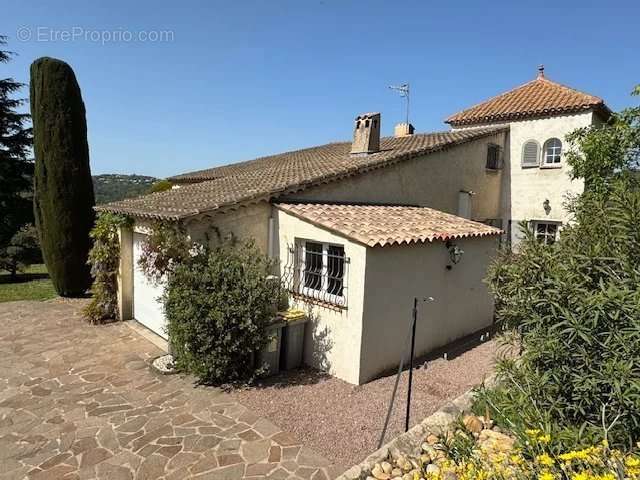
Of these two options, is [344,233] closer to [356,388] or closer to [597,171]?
[356,388]

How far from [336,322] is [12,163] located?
31.5 meters

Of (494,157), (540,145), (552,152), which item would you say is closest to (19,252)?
(494,157)

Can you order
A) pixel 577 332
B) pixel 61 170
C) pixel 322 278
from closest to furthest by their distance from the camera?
1. pixel 577 332
2. pixel 322 278
3. pixel 61 170

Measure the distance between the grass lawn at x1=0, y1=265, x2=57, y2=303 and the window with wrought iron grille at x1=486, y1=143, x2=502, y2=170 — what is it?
2251cm

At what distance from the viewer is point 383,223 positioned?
10.9 m

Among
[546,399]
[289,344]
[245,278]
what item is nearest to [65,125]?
[245,278]

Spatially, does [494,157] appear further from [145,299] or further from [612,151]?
[145,299]

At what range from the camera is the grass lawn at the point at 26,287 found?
Answer: 18422 millimetres

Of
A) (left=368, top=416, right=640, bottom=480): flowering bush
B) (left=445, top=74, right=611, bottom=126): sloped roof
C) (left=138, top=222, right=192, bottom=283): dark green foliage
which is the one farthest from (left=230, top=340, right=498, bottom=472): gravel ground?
(left=445, top=74, right=611, bottom=126): sloped roof

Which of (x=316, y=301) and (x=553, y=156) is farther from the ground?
(x=553, y=156)

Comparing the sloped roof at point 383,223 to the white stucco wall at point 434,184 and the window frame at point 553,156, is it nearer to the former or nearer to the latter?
the white stucco wall at point 434,184

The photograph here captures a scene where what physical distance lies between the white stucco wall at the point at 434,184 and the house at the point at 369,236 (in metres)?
0.05

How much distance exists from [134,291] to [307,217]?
7.99m

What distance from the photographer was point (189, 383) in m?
9.22
